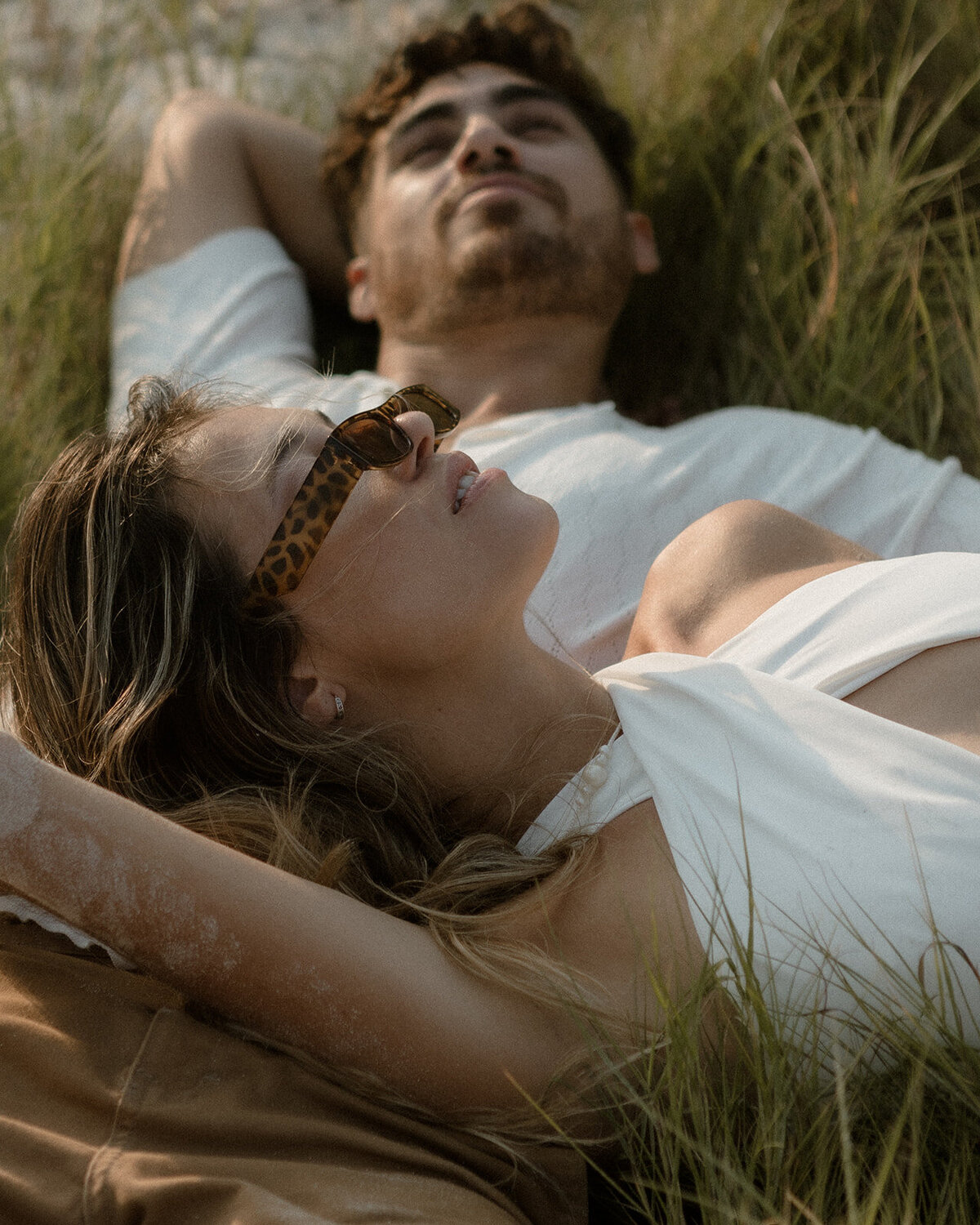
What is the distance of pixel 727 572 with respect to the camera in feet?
7.20

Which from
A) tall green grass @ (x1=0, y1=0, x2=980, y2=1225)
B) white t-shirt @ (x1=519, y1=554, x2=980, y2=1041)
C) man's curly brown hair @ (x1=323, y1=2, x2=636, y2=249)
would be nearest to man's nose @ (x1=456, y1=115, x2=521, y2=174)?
man's curly brown hair @ (x1=323, y1=2, x2=636, y2=249)

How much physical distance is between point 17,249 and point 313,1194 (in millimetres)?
2787

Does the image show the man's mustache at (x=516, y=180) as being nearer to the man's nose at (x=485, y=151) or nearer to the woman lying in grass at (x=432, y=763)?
the man's nose at (x=485, y=151)

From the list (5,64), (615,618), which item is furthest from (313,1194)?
(5,64)

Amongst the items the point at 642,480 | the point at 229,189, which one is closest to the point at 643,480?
the point at 642,480

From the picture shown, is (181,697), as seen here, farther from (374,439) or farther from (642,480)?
(642,480)

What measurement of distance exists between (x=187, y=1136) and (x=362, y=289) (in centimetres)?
278

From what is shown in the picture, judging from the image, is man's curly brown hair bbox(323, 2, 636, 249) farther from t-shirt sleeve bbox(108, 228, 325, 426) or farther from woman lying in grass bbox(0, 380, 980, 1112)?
woman lying in grass bbox(0, 380, 980, 1112)

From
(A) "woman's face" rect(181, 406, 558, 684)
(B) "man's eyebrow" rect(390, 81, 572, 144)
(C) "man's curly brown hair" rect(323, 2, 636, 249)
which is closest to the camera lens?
(A) "woman's face" rect(181, 406, 558, 684)

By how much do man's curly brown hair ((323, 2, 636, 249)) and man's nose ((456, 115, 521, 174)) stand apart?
421 mm

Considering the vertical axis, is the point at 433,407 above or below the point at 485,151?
below

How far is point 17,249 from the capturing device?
316cm

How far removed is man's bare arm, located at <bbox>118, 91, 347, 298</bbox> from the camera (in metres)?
3.47

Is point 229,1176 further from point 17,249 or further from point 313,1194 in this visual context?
point 17,249
